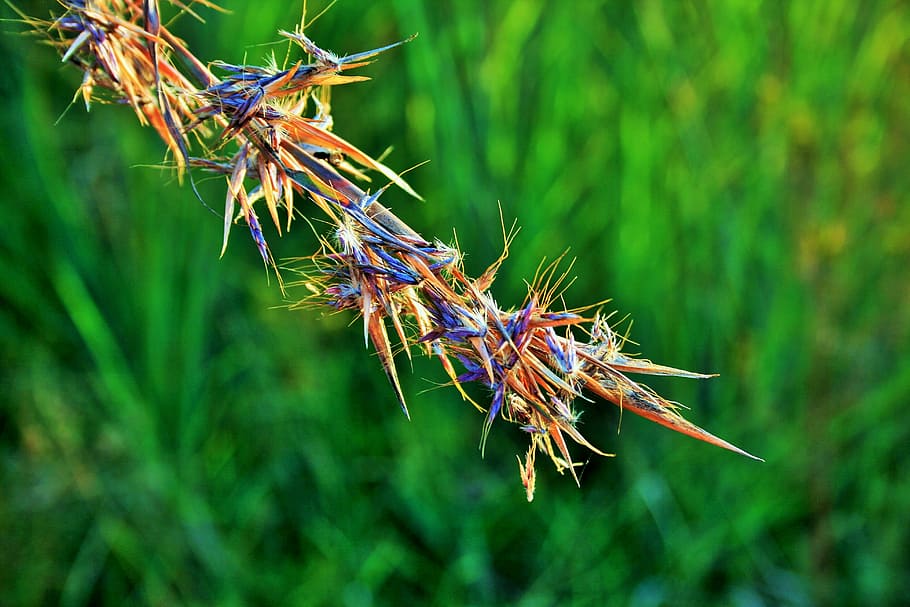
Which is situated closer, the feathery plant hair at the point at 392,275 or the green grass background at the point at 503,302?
the feathery plant hair at the point at 392,275

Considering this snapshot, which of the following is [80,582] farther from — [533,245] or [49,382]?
[533,245]

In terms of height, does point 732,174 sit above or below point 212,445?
above

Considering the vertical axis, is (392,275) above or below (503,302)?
above

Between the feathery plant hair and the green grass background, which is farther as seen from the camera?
the green grass background

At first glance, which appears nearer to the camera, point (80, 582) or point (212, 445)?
point (80, 582)

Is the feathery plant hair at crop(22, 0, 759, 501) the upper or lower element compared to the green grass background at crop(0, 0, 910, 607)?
upper

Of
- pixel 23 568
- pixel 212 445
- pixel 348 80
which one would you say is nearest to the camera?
pixel 348 80

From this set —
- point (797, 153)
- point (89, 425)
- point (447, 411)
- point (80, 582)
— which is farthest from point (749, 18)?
point (80, 582)

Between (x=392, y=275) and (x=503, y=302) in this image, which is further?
(x=503, y=302)
